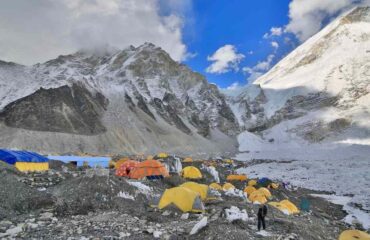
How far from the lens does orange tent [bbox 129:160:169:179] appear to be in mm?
28969

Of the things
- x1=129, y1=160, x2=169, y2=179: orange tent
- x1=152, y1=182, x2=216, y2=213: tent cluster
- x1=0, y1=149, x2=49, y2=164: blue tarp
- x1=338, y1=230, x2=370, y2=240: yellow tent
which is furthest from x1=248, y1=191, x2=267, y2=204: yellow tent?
x1=0, y1=149, x2=49, y2=164: blue tarp

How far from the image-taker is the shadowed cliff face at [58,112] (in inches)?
3115

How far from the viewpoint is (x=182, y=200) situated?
17250 millimetres

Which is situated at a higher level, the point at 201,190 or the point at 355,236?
the point at 201,190

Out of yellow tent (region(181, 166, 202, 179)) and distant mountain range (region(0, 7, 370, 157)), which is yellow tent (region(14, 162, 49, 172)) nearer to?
yellow tent (region(181, 166, 202, 179))

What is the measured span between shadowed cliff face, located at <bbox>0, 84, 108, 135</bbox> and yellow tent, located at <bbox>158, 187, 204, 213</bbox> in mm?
65944

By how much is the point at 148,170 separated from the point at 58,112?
61.3m

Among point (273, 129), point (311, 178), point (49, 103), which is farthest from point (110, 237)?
point (273, 129)

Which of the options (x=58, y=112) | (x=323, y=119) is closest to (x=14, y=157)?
(x=58, y=112)

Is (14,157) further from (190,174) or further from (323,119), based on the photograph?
(323,119)

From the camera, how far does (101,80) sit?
395 ft

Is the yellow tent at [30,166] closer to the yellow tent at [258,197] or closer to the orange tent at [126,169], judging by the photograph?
the orange tent at [126,169]

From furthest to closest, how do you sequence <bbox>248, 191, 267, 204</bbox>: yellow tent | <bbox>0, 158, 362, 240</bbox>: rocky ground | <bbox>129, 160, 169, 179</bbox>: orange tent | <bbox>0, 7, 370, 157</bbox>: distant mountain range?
1. <bbox>0, 7, 370, 157</bbox>: distant mountain range
2. <bbox>129, 160, 169, 179</bbox>: orange tent
3. <bbox>248, 191, 267, 204</bbox>: yellow tent
4. <bbox>0, 158, 362, 240</bbox>: rocky ground

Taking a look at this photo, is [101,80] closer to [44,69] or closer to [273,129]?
[44,69]
